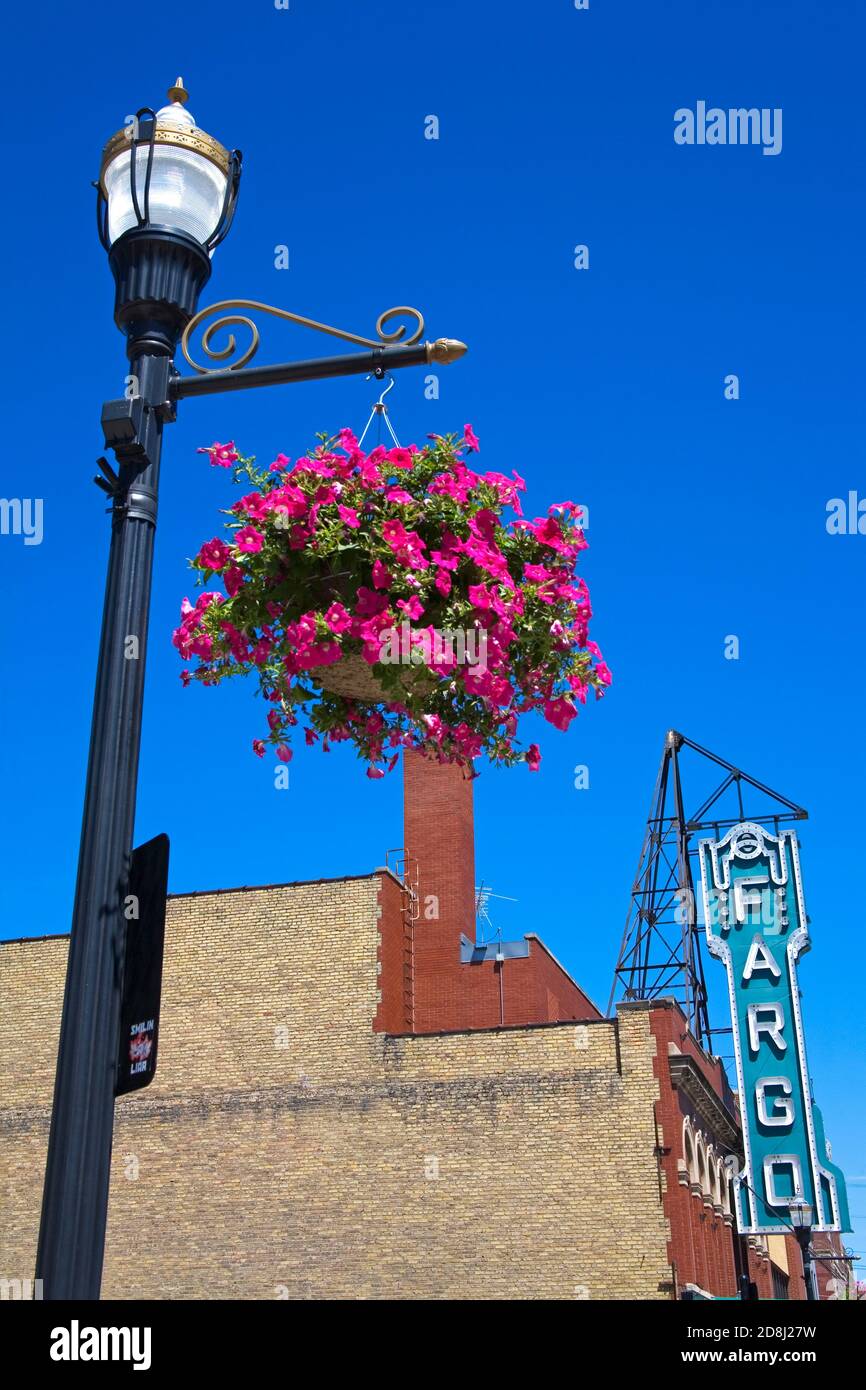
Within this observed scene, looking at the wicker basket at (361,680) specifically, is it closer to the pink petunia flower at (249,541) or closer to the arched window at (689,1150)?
the pink petunia flower at (249,541)

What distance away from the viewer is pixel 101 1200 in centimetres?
379

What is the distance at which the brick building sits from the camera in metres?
23.0

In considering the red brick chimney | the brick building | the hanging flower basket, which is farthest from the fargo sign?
the hanging flower basket

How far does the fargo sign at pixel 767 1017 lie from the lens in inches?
1216

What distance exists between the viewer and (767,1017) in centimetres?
3216

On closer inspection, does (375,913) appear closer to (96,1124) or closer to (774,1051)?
(774,1051)

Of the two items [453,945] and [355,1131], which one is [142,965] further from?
[453,945]

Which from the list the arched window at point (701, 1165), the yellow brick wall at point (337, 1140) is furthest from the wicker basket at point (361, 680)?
the arched window at point (701, 1165)

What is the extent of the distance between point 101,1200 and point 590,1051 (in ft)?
Result: 70.2

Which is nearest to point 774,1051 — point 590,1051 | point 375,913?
point 590,1051

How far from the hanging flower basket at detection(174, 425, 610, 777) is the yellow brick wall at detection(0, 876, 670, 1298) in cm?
2004

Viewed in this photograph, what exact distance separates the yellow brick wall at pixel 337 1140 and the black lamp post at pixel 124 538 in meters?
20.4

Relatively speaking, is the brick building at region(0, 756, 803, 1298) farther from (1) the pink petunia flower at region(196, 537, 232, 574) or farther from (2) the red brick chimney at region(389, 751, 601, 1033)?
(1) the pink petunia flower at region(196, 537, 232, 574)

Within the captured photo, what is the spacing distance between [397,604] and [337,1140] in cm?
2212
